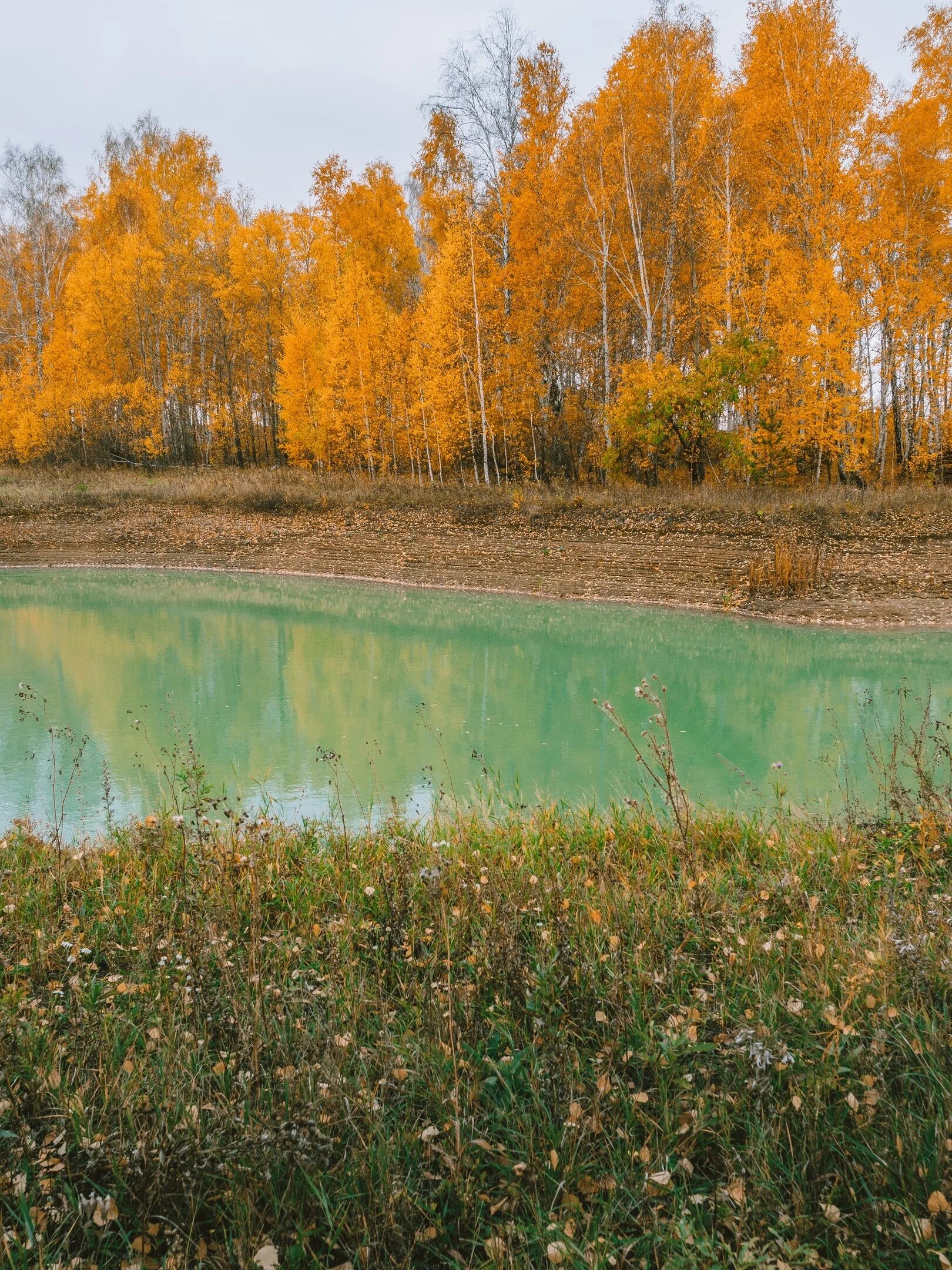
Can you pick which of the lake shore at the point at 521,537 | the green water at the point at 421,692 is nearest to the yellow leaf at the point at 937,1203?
the green water at the point at 421,692

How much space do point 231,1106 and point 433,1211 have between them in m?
0.57

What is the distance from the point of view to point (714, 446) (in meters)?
22.9

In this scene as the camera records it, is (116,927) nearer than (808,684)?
Yes

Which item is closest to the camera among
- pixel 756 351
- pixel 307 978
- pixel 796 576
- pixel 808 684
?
pixel 307 978

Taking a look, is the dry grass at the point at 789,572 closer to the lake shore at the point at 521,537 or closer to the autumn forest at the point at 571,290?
the lake shore at the point at 521,537

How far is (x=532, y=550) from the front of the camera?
68.3ft

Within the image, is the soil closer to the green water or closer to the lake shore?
the lake shore

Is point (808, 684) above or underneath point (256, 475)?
underneath

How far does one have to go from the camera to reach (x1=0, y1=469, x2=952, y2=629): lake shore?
1641 cm

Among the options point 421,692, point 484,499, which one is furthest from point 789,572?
point 484,499

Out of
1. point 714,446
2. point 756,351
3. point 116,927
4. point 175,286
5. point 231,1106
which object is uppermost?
point 175,286

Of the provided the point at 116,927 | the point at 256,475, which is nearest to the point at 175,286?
the point at 256,475

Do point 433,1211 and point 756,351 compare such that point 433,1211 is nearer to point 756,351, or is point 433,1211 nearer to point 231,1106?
point 231,1106

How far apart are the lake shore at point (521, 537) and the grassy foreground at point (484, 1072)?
43.6 feet
